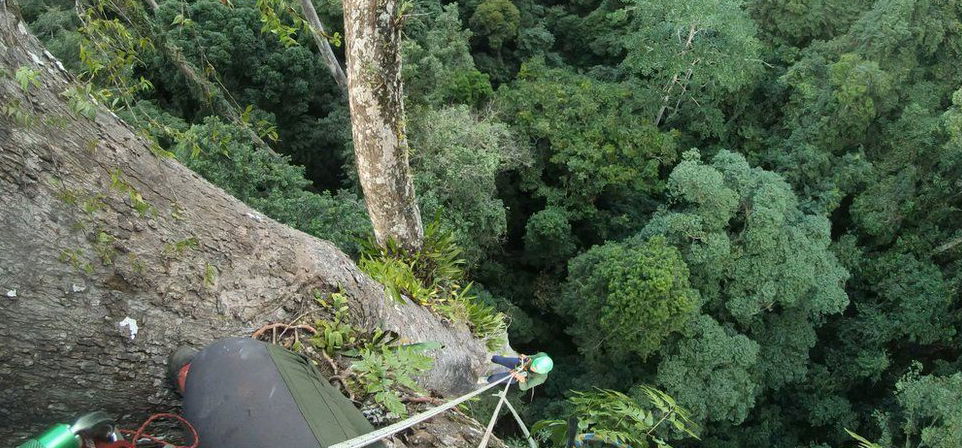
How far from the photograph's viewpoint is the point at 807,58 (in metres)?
16.5

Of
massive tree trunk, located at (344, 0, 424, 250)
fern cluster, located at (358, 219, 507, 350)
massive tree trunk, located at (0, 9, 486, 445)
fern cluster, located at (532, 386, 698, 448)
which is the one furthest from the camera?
fern cluster, located at (358, 219, 507, 350)

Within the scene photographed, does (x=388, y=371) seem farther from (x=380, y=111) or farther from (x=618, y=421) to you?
(x=380, y=111)

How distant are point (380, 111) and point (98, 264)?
1697mm

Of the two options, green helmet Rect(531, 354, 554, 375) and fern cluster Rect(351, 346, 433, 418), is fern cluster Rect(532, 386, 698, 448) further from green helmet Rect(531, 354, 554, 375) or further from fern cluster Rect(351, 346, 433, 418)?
fern cluster Rect(351, 346, 433, 418)

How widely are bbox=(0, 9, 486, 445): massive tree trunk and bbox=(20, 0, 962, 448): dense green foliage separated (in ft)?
26.5

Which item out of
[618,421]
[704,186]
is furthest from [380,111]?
[704,186]

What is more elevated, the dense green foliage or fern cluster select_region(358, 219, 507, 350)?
fern cluster select_region(358, 219, 507, 350)

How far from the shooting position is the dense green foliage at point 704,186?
496 inches

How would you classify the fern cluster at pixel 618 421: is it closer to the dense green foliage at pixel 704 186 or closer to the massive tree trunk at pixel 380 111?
the massive tree trunk at pixel 380 111

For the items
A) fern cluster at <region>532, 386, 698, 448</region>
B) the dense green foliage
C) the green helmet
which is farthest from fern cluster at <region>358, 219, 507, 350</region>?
the dense green foliage

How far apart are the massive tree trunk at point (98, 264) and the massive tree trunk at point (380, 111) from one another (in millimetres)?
1004

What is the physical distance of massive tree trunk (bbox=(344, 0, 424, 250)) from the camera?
10.6 ft

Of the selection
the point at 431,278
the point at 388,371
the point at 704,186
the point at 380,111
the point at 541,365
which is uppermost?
the point at 380,111

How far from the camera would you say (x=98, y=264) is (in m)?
2.13
